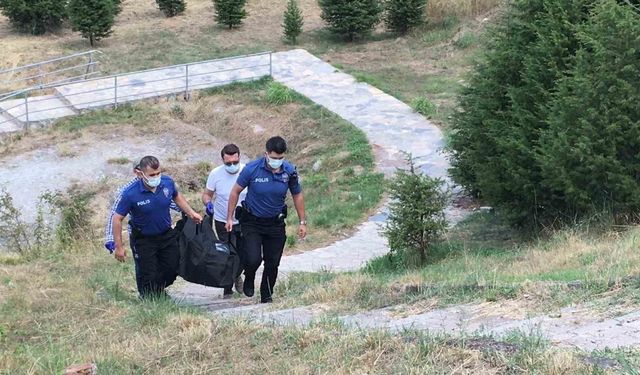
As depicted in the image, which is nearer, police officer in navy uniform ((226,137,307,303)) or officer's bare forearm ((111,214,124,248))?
officer's bare forearm ((111,214,124,248))

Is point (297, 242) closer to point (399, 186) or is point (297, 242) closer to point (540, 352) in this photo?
point (399, 186)

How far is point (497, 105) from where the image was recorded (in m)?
11.3

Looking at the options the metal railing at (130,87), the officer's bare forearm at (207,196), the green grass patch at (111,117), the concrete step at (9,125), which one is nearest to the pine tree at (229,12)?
the metal railing at (130,87)

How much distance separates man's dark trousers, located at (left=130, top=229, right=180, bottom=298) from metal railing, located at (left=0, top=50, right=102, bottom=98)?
13.6m

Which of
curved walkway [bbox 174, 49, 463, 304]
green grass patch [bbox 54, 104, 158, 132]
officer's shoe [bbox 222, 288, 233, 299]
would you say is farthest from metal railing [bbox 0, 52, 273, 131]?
officer's shoe [bbox 222, 288, 233, 299]

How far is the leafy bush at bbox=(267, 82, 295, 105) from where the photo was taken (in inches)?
762

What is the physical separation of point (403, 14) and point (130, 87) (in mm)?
8175

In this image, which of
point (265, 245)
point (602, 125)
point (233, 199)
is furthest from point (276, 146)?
point (602, 125)

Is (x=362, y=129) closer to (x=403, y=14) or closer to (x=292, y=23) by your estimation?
(x=292, y=23)

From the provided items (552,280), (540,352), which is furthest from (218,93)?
(540,352)

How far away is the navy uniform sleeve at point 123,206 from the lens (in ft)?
23.8

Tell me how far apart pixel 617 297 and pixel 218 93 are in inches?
604

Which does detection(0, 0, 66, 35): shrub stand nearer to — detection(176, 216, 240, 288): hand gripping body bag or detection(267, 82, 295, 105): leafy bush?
detection(267, 82, 295, 105): leafy bush

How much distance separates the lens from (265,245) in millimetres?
7879
